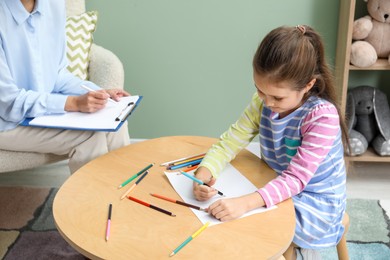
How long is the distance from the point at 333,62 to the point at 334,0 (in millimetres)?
262

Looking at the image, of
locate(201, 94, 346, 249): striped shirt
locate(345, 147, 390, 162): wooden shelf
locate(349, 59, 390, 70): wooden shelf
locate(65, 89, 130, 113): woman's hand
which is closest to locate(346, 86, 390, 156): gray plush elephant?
locate(345, 147, 390, 162): wooden shelf

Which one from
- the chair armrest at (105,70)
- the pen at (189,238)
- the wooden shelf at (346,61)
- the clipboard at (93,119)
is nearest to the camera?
the pen at (189,238)

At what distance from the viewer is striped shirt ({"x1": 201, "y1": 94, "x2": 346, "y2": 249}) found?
1115 mm

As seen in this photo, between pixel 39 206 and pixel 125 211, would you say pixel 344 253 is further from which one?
pixel 39 206

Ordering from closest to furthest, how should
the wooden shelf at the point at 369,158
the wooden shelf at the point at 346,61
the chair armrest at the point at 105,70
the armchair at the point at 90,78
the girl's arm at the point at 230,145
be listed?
the girl's arm at the point at 230,145, the armchair at the point at 90,78, the chair armrest at the point at 105,70, the wooden shelf at the point at 346,61, the wooden shelf at the point at 369,158

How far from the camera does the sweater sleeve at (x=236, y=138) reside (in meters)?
1.23

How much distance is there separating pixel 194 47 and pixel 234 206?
1215mm

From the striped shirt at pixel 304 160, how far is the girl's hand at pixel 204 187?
0.06ft

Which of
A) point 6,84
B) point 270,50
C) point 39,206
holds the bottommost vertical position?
point 39,206

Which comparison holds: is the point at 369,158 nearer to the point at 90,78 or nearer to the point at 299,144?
the point at 299,144

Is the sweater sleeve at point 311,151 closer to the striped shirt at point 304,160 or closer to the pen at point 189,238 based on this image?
the striped shirt at point 304,160

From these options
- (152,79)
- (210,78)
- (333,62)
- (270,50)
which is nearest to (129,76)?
(152,79)

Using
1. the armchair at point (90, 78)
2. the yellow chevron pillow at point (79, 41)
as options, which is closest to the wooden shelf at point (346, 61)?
the armchair at point (90, 78)

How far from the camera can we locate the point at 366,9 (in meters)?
2.02
